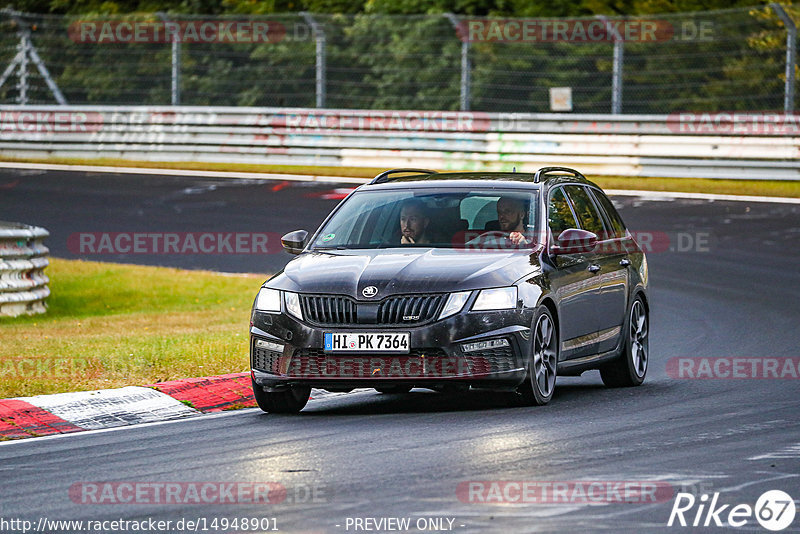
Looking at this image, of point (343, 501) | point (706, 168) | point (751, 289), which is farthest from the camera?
point (706, 168)

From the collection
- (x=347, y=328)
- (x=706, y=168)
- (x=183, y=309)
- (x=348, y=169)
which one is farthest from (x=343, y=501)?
(x=348, y=169)

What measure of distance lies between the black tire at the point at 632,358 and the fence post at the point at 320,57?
59.4 ft

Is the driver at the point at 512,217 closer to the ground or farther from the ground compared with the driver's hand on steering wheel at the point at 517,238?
farther from the ground

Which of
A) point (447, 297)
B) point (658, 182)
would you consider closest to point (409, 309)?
point (447, 297)

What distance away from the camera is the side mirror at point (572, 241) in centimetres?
1080

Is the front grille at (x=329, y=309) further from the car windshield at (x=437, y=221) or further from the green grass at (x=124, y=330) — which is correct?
the green grass at (x=124, y=330)

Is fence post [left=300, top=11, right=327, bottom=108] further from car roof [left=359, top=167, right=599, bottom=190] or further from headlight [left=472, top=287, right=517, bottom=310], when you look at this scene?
headlight [left=472, top=287, right=517, bottom=310]

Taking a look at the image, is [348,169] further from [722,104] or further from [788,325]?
[788,325]

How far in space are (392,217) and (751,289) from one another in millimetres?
7802

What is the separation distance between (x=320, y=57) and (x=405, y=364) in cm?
2070

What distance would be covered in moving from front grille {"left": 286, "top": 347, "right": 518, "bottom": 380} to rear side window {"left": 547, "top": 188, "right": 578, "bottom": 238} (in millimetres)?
1605

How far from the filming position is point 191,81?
31.2 metres

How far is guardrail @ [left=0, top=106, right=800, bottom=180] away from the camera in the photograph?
26062 millimetres

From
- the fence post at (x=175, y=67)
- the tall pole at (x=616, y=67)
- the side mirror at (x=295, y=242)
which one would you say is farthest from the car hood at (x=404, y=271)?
the fence post at (x=175, y=67)
